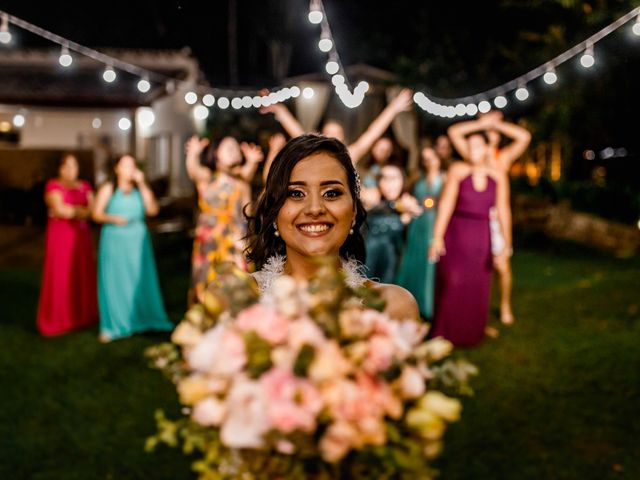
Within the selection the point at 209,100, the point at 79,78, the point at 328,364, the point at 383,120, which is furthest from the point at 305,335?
the point at 79,78

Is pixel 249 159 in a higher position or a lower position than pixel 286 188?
higher

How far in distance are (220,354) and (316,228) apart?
95 cm

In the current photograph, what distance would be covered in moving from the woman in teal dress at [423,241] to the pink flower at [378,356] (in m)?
6.59

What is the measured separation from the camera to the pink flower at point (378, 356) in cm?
137

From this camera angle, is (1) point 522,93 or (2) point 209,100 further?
(2) point 209,100

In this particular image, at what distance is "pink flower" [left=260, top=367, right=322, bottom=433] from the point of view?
1.25 m

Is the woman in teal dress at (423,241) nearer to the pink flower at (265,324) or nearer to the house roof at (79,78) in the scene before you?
the pink flower at (265,324)

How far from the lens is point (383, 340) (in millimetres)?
1385

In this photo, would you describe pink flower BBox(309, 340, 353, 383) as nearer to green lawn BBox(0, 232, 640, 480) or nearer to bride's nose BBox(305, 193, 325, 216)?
bride's nose BBox(305, 193, 325, 216)

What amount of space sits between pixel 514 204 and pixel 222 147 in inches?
479

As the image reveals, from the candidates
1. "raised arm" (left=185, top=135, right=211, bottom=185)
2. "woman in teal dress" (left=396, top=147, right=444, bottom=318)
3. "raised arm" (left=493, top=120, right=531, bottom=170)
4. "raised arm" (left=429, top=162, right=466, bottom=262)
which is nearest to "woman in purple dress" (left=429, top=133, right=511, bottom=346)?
"raised arm" (left=429, top=162, right=466, bottom=262)

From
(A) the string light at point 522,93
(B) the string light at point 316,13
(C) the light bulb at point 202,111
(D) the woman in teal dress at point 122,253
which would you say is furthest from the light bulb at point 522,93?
(D) the woman in teal dress at point 122,253

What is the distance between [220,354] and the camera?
1.34 m

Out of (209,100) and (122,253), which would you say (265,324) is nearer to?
(122,253)
